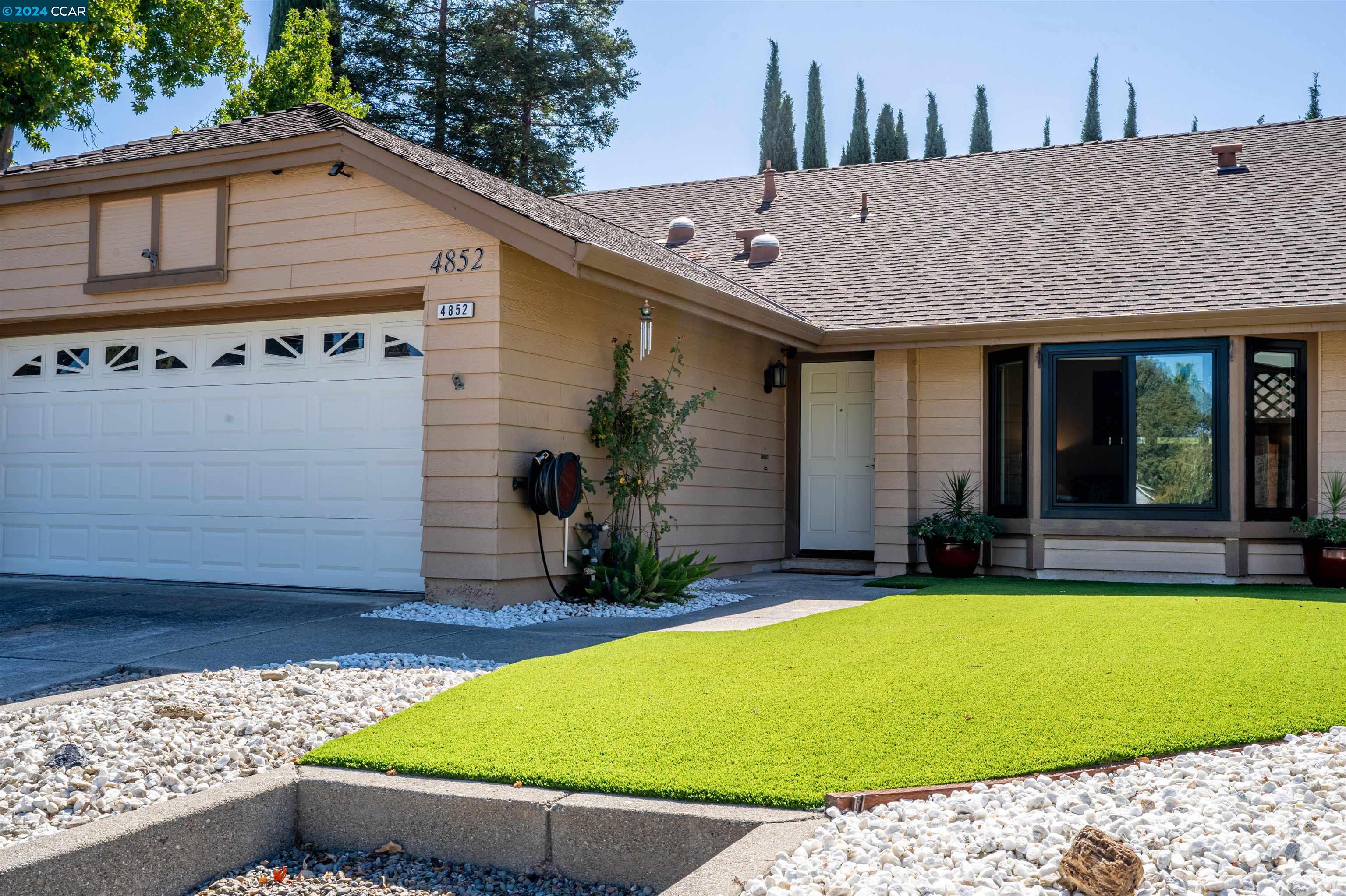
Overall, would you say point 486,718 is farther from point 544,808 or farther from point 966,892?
point 966,892

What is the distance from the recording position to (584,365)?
851cm

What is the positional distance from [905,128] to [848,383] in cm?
2587

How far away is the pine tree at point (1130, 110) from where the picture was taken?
34.0 m

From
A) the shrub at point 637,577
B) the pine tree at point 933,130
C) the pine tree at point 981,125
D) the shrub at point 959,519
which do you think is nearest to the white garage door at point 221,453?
the shrub at point 637,577

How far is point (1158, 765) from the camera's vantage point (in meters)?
3.52

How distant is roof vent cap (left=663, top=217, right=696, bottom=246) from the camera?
13.5 meters

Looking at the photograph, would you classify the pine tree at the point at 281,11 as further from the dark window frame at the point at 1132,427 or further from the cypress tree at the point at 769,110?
the dark window frame at the point at 1132,427

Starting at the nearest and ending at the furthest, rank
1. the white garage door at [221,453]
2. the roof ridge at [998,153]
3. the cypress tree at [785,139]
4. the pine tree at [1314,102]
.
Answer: the white garage door at [221,453] → the roof ridge at [998,153] → the pine tree at [1314,102] → the cypress tree at [785,139]

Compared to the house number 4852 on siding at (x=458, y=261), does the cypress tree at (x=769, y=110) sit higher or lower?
higher

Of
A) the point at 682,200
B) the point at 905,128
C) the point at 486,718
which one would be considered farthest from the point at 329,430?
the point at 905,128

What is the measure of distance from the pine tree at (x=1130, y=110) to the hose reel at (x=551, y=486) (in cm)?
3118

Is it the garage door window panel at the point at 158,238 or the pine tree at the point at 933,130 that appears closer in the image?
the garage door window panel at the point at 158,238

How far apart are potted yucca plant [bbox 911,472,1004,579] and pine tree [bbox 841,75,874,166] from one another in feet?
83.8

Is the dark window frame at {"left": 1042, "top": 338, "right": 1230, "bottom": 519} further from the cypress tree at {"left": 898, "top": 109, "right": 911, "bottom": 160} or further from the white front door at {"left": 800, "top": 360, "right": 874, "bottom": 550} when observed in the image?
the cypress tree at {"left": 898, "top": 109, "right": 911, "bottom": 160}
